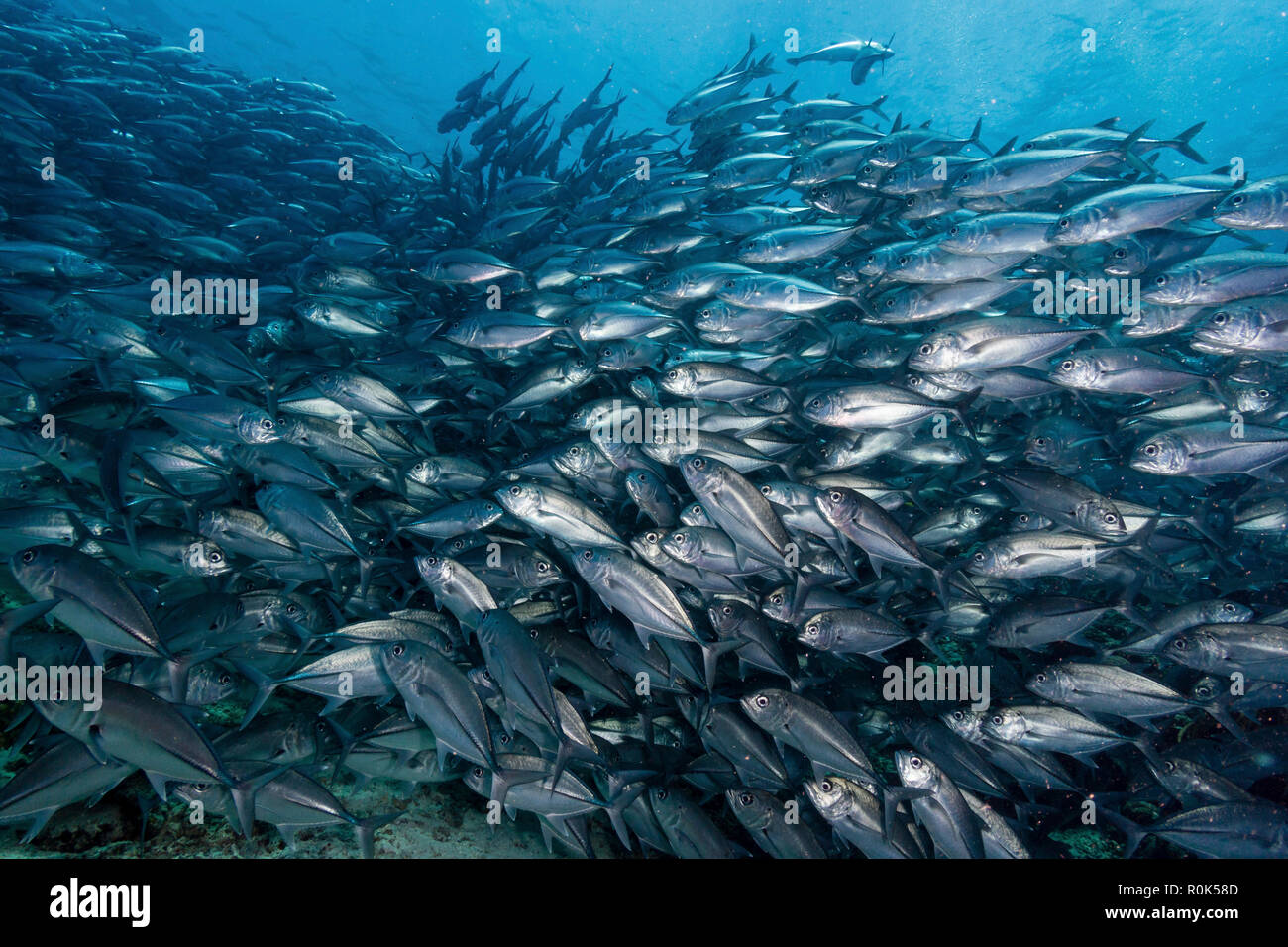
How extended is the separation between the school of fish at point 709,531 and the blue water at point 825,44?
25217 millimetres

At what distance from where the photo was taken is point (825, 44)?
32594 mm

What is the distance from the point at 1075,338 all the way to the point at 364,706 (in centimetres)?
534

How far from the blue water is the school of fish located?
25.2 m

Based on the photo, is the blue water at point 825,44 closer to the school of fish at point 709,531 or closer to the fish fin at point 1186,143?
the fish fin at point 1186,143

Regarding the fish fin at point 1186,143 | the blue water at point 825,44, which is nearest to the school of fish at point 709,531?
the fish fin at point 1186,143

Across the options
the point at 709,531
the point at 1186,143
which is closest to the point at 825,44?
the point at 1186,143

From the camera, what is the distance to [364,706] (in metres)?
3.51

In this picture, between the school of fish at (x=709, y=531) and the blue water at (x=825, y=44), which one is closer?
the school of fish at (x=709, y=531)

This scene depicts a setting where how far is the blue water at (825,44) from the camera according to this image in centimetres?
2658

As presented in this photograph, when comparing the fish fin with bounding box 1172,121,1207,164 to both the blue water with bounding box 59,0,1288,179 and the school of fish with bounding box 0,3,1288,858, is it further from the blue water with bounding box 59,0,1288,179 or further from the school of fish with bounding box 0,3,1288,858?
the blue water with bounding box 59,0,1288,179

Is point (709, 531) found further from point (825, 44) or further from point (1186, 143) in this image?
point (825, 44)

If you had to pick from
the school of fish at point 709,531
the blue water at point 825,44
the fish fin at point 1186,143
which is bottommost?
the school of fish at point 709,531

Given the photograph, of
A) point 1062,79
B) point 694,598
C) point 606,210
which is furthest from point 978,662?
point 1062,79

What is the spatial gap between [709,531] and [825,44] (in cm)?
4057
